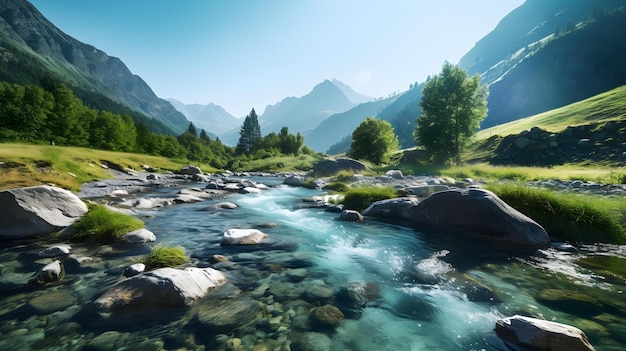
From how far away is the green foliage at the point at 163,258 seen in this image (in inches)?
260

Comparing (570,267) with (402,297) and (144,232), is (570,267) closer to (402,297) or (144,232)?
(402,297)

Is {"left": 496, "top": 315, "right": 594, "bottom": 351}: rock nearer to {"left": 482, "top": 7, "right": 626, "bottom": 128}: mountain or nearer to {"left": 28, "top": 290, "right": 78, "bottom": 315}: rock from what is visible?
{"left": 28, "top": 290, "right": 78, "bottom": 315}: rock

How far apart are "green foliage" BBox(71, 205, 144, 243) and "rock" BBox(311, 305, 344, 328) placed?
7323 mm

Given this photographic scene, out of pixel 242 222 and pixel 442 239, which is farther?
pixel 242 222

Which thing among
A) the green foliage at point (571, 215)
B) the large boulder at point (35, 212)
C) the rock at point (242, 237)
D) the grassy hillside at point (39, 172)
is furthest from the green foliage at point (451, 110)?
the grassy hillside at point (39, 172)

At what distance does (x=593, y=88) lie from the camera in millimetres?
160750

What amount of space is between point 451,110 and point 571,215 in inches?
1422

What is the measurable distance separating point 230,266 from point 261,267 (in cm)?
82

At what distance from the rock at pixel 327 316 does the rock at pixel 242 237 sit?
4.56 metres

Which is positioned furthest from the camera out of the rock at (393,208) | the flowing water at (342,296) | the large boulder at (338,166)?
the large boulder at (338,166)

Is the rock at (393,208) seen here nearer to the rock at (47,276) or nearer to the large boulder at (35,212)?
the rock at (47,276)

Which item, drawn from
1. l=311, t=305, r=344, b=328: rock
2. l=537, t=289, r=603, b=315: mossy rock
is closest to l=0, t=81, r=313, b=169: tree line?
l=311, t=305, r=344, b=328: rock

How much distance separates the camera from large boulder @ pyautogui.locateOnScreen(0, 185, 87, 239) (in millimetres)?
8633

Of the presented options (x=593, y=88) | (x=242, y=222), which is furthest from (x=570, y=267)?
(x=593, y=88)
